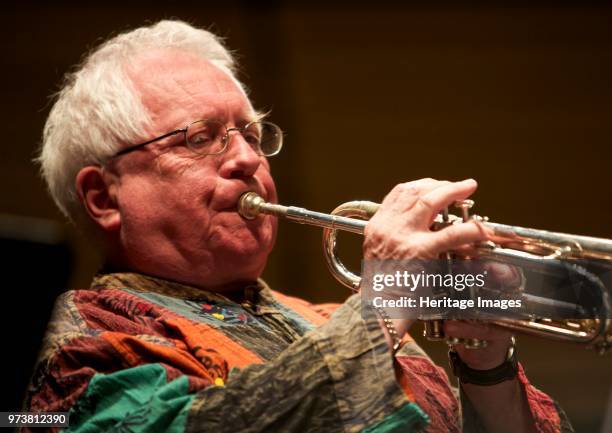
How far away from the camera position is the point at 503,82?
328 cm

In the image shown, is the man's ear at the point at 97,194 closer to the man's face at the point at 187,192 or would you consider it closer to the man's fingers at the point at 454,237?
the man's face at the point at 187,192

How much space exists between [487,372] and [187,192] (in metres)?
0.71

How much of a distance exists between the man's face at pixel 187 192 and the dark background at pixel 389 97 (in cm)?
115

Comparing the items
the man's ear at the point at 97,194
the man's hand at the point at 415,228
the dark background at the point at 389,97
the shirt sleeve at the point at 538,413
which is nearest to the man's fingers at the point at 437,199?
the man's hand at the point at 415,228

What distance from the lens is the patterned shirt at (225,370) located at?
1.26 metres

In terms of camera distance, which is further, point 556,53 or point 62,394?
point 556,53

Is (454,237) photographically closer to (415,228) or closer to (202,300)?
(415,228)

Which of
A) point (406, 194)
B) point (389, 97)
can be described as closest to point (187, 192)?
point (406, 194)

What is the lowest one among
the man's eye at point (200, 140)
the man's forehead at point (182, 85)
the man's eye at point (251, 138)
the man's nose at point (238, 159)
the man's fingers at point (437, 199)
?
the man's fingers at point (437, 199)

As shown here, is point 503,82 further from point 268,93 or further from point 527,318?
point 527,318

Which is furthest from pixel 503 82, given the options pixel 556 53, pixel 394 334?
pixel 394 334

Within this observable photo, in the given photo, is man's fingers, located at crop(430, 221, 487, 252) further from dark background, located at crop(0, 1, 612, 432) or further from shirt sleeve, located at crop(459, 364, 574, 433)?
dark background, located at crop(0, 1, 612, 432)

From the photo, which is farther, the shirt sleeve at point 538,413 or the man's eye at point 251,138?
the man's eye at point 251,138

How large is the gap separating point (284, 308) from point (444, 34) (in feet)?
5.89
